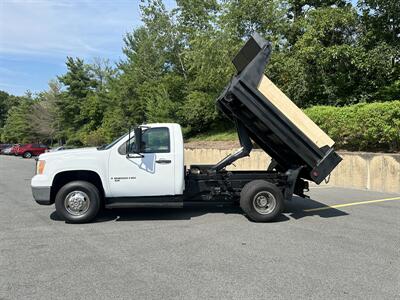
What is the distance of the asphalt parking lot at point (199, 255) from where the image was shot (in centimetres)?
453

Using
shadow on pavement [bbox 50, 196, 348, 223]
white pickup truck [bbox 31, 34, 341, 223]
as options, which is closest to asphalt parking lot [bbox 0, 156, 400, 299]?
shadow on pavement [bbox 50, 196, 348, 223]

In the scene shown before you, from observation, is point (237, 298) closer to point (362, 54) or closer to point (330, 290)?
point (330, 290)

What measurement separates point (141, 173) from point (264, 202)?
2471 millimetres

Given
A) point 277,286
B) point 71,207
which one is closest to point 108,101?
point 71,207

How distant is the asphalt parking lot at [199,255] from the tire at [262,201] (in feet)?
0.61

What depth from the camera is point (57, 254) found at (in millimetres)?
5797

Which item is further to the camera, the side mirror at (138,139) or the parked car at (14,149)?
the parked car at (14,149)

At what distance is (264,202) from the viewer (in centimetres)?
802

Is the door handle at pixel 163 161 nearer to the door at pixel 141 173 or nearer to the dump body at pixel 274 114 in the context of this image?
the door at pixel 141 173

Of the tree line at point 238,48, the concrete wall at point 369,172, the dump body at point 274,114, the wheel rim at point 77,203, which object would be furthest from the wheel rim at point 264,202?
the tree line at point 238,48

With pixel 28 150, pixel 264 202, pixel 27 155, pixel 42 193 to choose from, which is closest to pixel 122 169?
pixel 42 193

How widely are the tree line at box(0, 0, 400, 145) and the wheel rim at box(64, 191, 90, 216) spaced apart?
12.0 meters

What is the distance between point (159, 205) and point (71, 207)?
166 centimetres

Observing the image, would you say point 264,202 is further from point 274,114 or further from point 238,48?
point 238,48
